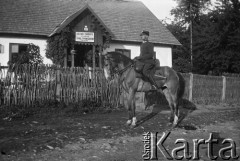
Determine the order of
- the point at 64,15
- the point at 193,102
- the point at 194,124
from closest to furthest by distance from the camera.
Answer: the point at 194,124 → the point at 193,102 → the point at 64,15

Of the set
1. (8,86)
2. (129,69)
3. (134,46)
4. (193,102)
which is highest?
(134,46)

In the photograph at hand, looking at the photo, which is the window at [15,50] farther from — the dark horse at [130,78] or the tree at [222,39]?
the tree at [222,39]

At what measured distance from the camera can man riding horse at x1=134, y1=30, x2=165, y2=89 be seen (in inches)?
397

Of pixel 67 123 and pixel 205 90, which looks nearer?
pixel 67 123

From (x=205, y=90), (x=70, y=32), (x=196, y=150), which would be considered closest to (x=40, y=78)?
(x=196, y=150)

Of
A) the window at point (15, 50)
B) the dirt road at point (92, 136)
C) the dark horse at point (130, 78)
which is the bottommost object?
the dirt road at point (92, 136)

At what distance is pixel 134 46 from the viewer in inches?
960

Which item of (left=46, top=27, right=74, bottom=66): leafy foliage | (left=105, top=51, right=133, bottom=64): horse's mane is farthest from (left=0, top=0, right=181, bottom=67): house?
→ (left=105, top=51, right=133, bottom=64): horse's mane

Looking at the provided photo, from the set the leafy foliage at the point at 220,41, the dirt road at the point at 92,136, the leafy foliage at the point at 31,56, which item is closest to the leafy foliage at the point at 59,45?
the leafy foliage at the point at 31,56

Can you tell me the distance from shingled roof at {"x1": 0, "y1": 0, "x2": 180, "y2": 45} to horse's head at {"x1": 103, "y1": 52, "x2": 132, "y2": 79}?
11409 mm

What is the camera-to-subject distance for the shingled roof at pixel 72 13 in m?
21.1

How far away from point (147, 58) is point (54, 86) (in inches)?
175

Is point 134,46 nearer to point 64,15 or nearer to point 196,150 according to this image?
point 64,15

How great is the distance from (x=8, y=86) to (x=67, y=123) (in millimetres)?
3383
